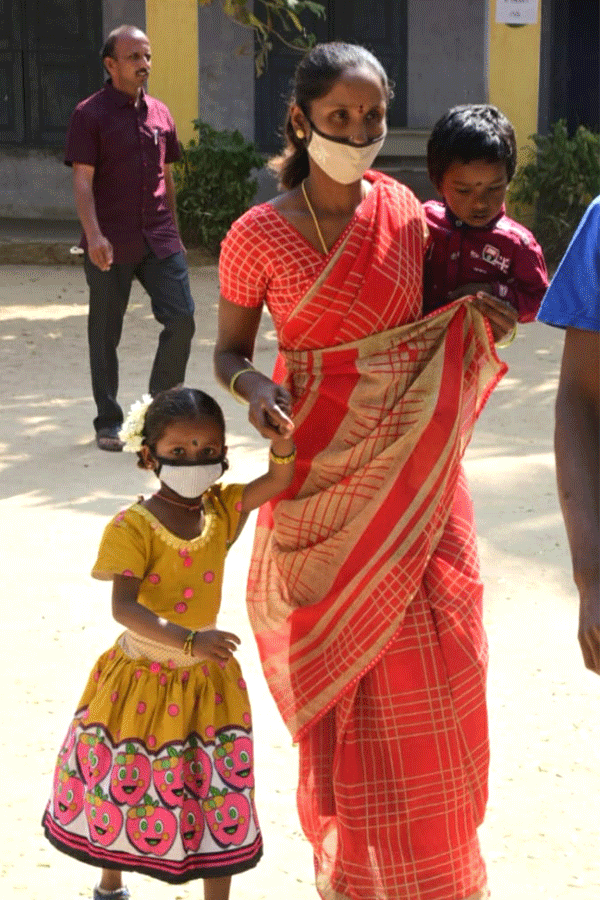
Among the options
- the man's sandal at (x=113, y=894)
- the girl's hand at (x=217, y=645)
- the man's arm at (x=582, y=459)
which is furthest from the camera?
the man's sandal at (x=113, y=894)

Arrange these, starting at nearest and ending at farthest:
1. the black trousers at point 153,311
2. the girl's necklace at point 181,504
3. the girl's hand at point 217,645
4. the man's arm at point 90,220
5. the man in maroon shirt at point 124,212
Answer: the girl's hand at point 217,645 < the girl's necklace at point 181,504 < the man's arm at point 90,220 < the man in maroon shirt at point 124,212 < the black trousers at point 153,311

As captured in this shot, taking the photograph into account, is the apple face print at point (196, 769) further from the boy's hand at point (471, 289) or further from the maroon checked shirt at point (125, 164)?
the maroon checked shirt at point (125, 164)

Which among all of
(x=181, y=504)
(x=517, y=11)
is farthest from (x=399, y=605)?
(x=517, y=11)

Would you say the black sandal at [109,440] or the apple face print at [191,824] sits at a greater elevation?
the apple face print at [191,824]

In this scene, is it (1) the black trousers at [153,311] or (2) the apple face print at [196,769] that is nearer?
(2) the apple face print at [196,769]

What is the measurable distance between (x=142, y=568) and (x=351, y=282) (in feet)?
2.33

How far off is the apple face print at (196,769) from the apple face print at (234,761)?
1.0 inches

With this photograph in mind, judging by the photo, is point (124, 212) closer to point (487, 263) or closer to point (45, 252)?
point (487, 263)

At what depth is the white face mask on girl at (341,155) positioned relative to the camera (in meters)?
3.07

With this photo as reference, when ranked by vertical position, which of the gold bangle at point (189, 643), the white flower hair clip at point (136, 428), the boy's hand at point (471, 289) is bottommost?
the gold bangle at point (189, 643)

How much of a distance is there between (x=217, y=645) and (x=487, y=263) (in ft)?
3.19

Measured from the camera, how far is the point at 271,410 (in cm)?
289

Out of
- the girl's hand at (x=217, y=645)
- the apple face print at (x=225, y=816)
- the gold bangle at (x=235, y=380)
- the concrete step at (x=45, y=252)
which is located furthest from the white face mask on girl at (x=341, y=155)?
the concrete step at (x=45, y=252)

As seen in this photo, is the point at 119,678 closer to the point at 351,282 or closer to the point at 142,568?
the point at 142,568
